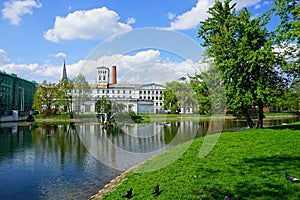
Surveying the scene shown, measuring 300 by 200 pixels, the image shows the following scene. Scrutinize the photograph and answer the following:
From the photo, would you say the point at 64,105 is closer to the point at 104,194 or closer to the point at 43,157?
the point at 43,157

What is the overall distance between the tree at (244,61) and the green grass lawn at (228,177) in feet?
26.2

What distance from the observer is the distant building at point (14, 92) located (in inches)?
2768

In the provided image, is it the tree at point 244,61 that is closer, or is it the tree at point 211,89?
the tree at point 244,61

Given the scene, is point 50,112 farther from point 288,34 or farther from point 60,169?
point 288,34

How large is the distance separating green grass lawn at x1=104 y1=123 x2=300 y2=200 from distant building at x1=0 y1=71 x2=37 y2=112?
70.4m

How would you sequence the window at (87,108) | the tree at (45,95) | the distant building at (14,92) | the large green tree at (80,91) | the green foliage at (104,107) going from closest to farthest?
the green foliage at (104,107) < the large green tree at (80,91) < the tree at (45,95) < the window at (87,108) < the distant building at (14,92)

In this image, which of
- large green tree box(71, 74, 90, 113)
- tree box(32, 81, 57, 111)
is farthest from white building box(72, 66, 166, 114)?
tree box(32, 81, 57, 111)

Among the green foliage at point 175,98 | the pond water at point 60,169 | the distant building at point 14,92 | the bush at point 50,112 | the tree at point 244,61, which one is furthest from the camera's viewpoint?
the distant building at point 14,92

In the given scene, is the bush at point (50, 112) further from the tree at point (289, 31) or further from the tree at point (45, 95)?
the tree at point (289, 31)

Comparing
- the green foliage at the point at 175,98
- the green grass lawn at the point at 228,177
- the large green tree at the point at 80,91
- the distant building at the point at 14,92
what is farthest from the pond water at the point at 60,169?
the distant building at the point at 14,92

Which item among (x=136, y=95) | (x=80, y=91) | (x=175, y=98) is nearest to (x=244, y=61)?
(x=80, y=91)

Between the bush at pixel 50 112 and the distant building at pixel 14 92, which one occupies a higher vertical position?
the distant building at pixel 14 92

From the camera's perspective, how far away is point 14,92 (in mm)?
77938

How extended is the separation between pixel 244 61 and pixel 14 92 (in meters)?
75.3
